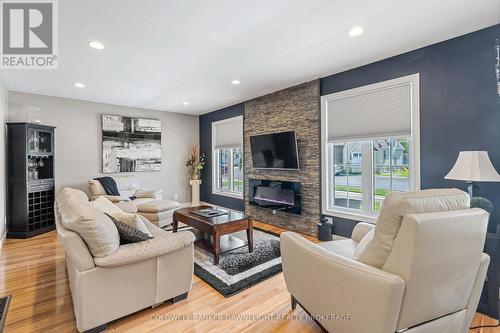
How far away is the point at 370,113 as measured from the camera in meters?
3.35

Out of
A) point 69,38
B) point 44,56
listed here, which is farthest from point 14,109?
point 69,38

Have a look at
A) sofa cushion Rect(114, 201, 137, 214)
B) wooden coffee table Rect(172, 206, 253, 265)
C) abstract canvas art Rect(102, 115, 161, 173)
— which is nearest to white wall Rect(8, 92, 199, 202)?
abstract canvas art Rect(102, 115, 161, 173)

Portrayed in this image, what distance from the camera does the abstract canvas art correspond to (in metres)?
5.34

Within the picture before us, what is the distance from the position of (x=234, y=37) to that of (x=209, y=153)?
13.8 feet

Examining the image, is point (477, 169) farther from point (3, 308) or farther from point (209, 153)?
point (209, 153)

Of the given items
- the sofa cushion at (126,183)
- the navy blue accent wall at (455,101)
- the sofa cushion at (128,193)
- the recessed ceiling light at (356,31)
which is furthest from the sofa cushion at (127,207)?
the navy blue accent wall at (455,101)

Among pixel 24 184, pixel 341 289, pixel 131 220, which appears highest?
pixel 24 184

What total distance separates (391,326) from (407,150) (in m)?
2.45

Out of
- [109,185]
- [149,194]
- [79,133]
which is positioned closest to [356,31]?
[149,194]

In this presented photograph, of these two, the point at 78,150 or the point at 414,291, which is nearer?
the point at 414,291

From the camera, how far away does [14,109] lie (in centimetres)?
438

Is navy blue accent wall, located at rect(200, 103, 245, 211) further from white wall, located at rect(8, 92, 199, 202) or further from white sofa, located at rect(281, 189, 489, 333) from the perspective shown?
white sofa, located at rect(281, 189, 489, 333)

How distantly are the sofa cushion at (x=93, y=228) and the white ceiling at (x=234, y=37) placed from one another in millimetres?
1708

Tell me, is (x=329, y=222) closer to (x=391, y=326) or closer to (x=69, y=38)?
(x=391, y=326)
